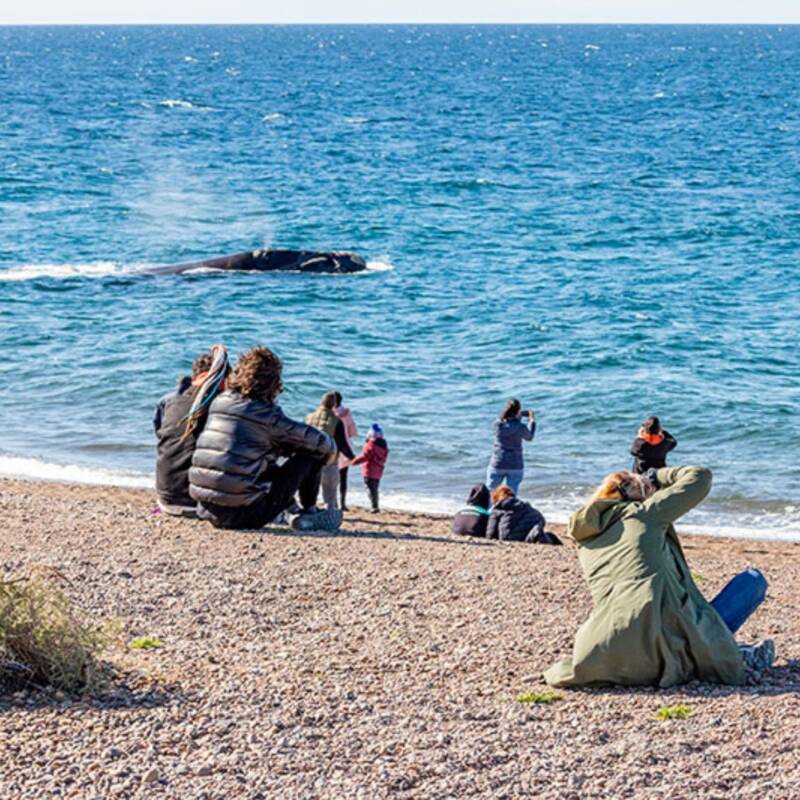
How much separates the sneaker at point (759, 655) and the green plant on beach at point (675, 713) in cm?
81

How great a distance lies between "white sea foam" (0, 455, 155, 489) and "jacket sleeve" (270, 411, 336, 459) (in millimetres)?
5925

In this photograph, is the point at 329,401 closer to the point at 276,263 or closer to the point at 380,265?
the point at 276,263

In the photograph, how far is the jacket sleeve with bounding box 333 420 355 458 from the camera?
15062 millimetres

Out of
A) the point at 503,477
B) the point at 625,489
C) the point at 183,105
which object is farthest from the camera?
the point at 183,105

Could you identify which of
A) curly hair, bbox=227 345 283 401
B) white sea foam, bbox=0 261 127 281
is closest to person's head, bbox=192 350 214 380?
curly hair, bbox=227 345 283 401

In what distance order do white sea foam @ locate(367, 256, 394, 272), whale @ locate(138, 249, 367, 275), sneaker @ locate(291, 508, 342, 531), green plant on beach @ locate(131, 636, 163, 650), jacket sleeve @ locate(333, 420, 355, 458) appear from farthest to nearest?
white sea foam @ locate(367, 256, 394, 272) < whale @ locate(138, 249, 367, 275) < jacket sleeve @ locate(333, 420, 355, 458) < sneaker @ locate(291, 508, 342, 531) < green plant on beach @ locate(131, 636, 163, 650)

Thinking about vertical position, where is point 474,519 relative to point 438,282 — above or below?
above

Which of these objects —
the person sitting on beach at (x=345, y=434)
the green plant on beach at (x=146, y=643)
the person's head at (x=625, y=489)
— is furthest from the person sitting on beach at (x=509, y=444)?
the green plant on beach at (x=146, y=643)

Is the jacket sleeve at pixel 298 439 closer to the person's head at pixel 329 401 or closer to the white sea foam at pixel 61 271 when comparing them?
the person's head at pixel 329 401

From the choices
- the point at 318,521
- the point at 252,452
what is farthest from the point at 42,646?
the point at 318,521

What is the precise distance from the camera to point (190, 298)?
1208 inches

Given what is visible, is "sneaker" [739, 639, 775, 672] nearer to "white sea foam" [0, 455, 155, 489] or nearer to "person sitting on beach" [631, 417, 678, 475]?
"person sitting on beach" [631, 417, 678, 475]

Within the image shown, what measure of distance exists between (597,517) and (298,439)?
370 centimetres

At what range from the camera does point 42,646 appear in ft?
25.9
